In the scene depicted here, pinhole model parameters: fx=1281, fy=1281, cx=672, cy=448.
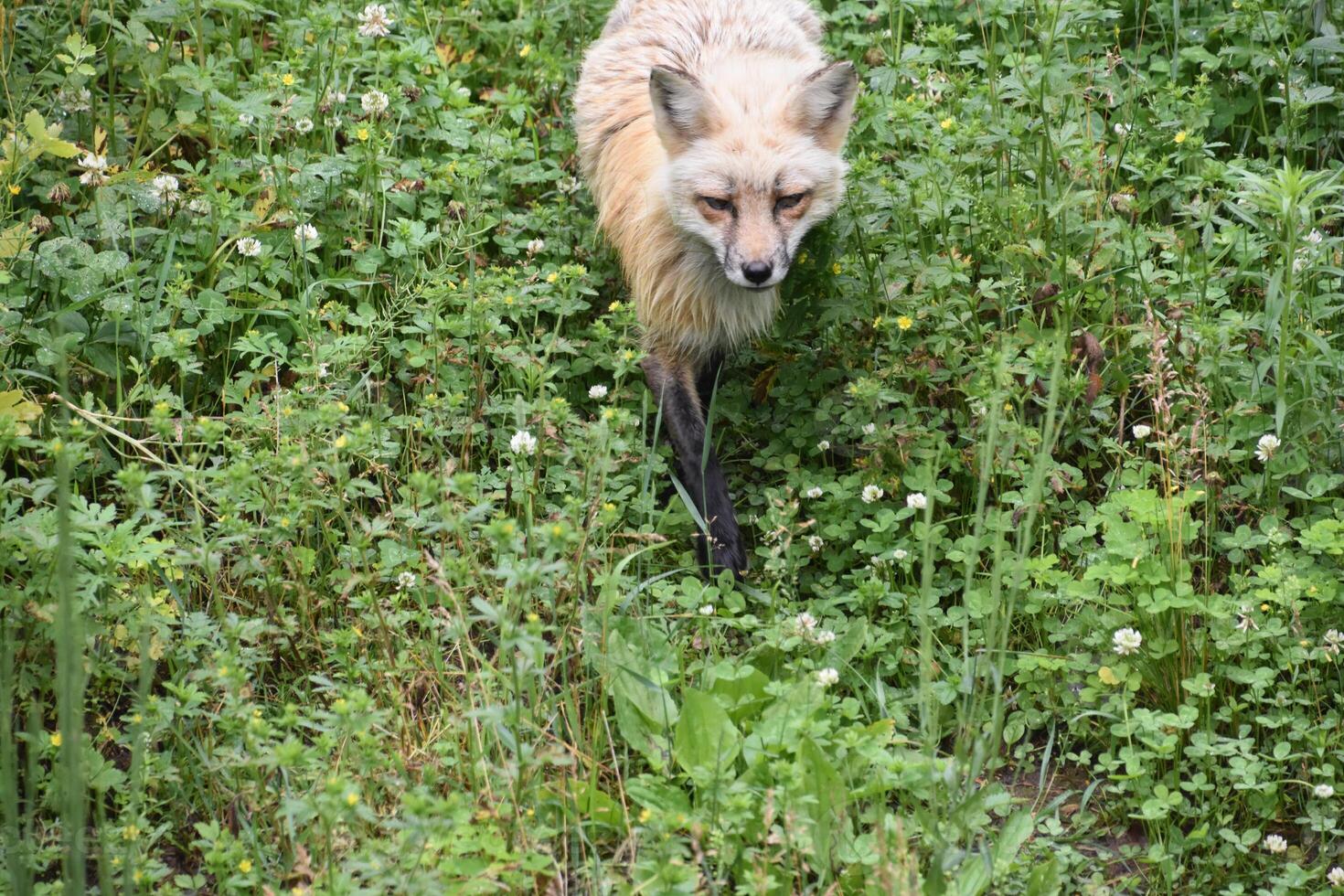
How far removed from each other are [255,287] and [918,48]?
2.77 m

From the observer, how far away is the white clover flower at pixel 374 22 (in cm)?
541

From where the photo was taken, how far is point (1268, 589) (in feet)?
11.6

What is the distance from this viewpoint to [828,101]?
4422 millimetres

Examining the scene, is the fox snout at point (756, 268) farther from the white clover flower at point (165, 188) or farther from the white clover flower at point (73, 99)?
the white clover flower at point (73, 99)

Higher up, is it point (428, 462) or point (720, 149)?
point (720, 149)

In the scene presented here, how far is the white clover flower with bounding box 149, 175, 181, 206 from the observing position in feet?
15.2

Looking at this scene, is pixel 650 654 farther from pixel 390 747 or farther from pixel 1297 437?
pixel 1297 437

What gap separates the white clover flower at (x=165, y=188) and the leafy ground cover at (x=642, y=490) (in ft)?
0.05

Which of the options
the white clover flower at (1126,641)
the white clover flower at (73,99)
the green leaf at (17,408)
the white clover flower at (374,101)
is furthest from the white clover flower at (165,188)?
the white clover flower at (1126,641)

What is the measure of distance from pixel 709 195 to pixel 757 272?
0.37 m

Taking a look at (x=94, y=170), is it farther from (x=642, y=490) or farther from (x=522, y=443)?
(x=642, y=490)

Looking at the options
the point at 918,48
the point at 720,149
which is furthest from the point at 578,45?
the point at 720,149

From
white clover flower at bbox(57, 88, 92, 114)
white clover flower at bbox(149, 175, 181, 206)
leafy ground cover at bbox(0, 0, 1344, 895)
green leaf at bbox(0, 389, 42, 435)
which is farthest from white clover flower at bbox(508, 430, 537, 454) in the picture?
white clover flower at bbox(57, 88, 92, 114)

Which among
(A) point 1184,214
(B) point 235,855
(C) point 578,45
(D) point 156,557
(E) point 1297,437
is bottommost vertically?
(B) point 235,855
